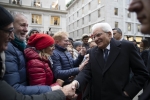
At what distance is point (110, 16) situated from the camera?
101 ft

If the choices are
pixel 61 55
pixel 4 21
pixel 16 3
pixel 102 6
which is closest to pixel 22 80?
pixel 4 21

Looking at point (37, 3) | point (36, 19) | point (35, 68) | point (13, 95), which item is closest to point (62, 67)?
point (35, 68)

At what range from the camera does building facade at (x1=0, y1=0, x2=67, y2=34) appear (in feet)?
95.2

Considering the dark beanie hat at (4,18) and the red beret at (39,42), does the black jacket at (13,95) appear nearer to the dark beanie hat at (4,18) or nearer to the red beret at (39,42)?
the dark beanie hat at (4,18)

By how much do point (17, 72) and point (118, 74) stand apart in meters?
1.69

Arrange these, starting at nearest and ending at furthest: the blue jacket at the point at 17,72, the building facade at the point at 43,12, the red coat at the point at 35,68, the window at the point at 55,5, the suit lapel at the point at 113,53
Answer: the blue jacket at the point at 17,72
the red coat at the point at 35,68
the suit lapel at the point at 113,53
the building facade at the point at 43,12
the window at the point at 55,5

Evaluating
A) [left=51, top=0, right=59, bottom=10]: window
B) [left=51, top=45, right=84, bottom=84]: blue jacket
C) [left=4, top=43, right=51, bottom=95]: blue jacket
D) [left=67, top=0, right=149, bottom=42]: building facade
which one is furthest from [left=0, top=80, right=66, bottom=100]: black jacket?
[left=51, top=0, right=59, bottom=10]: window

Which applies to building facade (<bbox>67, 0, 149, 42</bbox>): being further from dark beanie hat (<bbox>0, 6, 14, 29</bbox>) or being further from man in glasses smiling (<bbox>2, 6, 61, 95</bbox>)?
dark beanie hat (<bbox>0, 6, 14, 29</bbox>)

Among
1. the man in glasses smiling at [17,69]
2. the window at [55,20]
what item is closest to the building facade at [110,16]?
the window at [55,20]

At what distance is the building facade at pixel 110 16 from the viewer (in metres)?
30.9

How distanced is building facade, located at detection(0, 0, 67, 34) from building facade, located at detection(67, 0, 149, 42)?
8.68 metres

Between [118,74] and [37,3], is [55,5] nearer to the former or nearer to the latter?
[37,3]

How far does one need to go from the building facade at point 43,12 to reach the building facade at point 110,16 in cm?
868

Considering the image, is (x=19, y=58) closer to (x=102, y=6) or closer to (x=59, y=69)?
(x=59, y=69)
